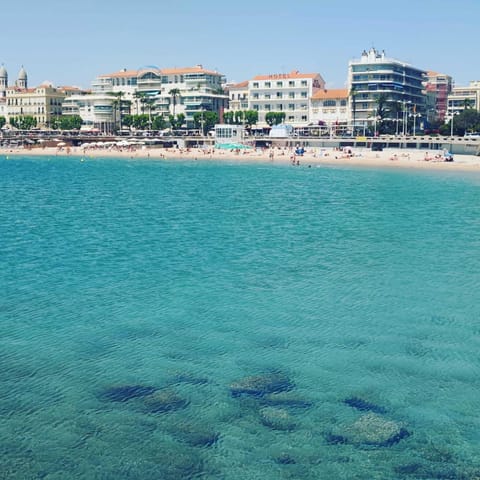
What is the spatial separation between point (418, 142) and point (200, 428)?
10579cm

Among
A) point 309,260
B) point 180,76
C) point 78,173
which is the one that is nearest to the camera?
point 309,260

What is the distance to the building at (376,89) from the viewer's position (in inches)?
5331

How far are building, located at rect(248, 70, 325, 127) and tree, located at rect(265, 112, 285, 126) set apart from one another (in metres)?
3.13

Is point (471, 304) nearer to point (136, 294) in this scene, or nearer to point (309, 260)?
point (309, 260)

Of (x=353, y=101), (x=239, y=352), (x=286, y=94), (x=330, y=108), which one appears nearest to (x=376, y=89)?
(x=353, y=101)

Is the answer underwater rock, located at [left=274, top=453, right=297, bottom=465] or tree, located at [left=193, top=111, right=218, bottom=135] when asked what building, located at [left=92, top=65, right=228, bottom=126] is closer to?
tree, located at [left=193, top=111, right=218, bottom=135]

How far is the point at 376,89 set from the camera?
136 m

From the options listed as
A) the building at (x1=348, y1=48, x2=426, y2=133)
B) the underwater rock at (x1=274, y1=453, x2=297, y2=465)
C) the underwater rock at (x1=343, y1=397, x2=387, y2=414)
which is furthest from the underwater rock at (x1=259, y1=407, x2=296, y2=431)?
the building at (x1=348, y1=48, x2=426, y2=133)

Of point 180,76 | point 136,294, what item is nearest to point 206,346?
point 136,294

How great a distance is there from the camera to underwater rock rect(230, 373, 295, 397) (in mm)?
17391

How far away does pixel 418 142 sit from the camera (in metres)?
115

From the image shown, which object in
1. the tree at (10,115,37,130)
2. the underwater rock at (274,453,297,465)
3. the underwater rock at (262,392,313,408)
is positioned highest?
the tree at (10,115,37,130)

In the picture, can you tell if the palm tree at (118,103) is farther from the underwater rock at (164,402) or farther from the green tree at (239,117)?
the underwater rock at (164,402)

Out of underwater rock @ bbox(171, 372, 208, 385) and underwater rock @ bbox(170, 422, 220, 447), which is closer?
underwater rock @ bbox(170, 422, 220, 447)
